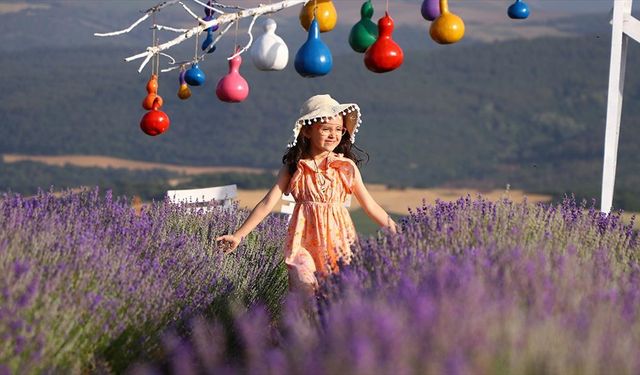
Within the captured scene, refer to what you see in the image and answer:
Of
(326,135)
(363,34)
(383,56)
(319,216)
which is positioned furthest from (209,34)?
(319,216)

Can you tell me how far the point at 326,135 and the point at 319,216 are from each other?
16.9 inches

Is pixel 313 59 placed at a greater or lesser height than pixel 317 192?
greater

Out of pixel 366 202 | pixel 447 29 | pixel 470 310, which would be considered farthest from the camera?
pixel 447 29

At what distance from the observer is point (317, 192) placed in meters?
5.37

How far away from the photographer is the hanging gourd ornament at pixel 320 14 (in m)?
6.06

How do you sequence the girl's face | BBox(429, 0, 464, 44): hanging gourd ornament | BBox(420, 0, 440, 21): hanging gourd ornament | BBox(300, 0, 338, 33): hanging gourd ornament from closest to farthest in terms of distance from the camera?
the girl's face, BBox(429, 0, 464, 44): hanging gourd ornament, BBox(300, 0, 338, 33): hanging gourd ornament, BBox(420, 0, 440, 21): hanging gourd ornament

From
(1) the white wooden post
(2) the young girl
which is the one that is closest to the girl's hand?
(2) the young girl

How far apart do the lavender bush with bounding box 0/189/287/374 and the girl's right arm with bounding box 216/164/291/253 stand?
165 millimetres

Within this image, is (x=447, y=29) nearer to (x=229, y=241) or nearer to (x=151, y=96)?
(x=229, y=241)

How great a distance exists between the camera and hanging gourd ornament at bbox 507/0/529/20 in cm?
664

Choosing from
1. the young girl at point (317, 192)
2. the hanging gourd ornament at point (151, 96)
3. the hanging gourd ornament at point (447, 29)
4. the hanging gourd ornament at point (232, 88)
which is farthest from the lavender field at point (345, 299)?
the hanging gourd ornament at point (447, 29)

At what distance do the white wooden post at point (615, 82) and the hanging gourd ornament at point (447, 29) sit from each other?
1.48 metres

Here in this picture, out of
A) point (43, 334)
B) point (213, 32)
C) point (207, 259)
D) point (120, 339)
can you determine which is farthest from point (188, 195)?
point (43, 334)

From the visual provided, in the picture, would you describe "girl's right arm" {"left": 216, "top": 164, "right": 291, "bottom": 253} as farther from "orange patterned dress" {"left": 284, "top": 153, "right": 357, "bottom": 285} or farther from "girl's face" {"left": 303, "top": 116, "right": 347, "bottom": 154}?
"girl's face" {"left": 303, "top": 116, "right": 347, "bottom": 154}
